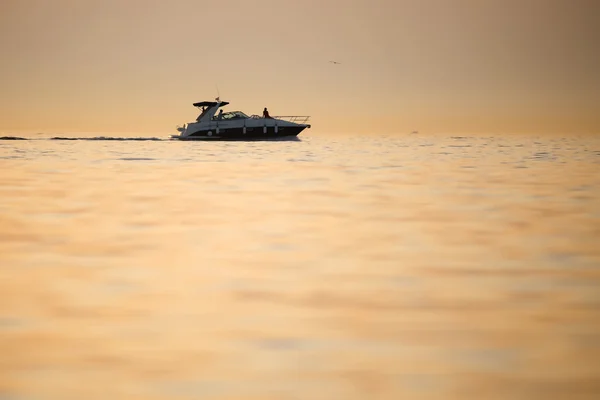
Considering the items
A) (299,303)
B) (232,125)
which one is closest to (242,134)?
(232,125)

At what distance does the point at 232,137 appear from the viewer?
64.8 metres

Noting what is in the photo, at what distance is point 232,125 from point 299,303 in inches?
2372

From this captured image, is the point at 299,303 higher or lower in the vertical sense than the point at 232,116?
lower

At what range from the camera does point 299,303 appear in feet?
16.8

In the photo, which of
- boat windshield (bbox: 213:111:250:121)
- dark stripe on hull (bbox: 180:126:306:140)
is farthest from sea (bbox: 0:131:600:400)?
dark stripe on hull (bbox: 180:126:306:140)

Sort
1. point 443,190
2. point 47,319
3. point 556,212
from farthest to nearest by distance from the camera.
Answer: point 443,190 → point 556,212 → point 47,319

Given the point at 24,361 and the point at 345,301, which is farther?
the point at 345,301

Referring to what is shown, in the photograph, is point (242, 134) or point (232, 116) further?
point (242, 134)

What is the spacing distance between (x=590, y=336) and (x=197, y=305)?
281 cm

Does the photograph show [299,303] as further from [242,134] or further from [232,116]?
[242,134]

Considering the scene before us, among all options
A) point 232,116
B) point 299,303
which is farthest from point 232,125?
point 299,303

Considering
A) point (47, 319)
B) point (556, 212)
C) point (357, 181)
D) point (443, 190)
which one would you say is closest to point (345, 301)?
point (47, 319)

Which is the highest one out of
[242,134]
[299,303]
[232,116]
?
[232,116]

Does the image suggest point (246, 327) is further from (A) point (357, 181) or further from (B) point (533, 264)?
(A) point (357, 181)
